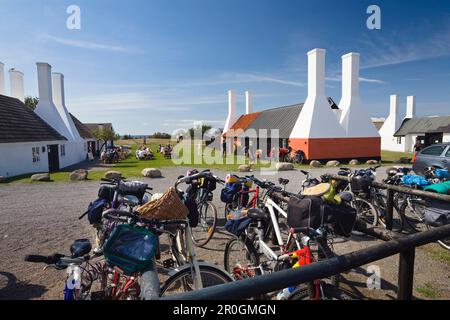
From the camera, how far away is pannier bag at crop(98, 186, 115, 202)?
13.0 ft

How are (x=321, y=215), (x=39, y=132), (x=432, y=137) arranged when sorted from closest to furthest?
1. (x=321, y=215)
2. (x=39, y=132)
3. (x=432, y=137)

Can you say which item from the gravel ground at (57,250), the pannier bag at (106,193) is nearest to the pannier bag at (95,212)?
the pannier bag at (106,193)

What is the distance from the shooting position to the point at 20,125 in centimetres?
1844

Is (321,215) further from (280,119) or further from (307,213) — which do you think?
(280,119)

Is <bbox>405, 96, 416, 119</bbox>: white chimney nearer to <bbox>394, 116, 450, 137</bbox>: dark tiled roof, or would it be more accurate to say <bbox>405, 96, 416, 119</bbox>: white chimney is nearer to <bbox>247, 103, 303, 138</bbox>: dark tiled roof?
<bbox>394, 116, 450, 137</bbox>: dark tiled roof

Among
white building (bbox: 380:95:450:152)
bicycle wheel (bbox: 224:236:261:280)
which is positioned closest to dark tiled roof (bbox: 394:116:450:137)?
white building (bbox: 380:95:450:152)

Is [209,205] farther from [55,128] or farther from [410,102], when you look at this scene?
[410,102]

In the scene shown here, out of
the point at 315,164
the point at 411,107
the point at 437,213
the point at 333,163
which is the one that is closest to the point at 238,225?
the point at 437,213

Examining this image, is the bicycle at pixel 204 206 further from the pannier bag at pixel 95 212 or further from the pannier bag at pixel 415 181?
the pannier bag at pixel 415 181

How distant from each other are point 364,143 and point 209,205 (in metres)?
20.0

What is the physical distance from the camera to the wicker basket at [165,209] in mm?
2451

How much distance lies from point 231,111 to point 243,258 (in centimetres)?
3522

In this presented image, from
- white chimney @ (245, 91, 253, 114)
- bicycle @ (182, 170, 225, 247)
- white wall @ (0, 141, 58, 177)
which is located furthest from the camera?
white chimney @ (245, 91, 253, 114)

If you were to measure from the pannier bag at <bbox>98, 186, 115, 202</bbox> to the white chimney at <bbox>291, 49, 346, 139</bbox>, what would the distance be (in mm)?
18533
